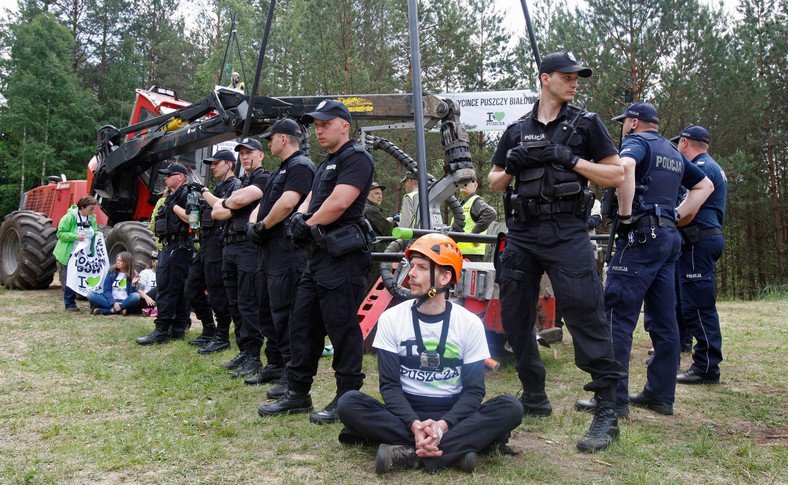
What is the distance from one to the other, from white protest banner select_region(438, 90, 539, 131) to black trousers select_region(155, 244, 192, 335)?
694 cm

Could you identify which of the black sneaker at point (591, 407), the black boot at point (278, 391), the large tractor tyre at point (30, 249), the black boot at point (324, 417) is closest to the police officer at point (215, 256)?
the black boot at point (278, 391)

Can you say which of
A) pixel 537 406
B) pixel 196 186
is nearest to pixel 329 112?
pixel 537 406

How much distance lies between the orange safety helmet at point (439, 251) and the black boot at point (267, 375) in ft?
7.58

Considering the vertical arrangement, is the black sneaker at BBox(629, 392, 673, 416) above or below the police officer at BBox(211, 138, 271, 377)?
→ below

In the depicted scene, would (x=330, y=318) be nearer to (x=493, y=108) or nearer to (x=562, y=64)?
(x=562, y=64)

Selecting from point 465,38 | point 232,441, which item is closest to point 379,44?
point 465,38

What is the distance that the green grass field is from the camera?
3.12m

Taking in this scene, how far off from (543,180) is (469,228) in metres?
3.56

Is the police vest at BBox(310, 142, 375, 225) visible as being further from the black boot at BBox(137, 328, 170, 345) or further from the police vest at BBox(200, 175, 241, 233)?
the black boot at BBox(137, 328, 170, 345)

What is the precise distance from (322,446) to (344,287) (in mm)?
1013

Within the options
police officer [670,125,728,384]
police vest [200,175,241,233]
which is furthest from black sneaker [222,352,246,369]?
police officer [670,125,728,384]

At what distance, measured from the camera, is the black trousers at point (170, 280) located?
23.9ft

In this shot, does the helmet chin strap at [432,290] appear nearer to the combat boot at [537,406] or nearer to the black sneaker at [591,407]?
the combat boot at [537,406]

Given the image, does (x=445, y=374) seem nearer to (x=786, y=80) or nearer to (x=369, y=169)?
(x=369, y=169)
